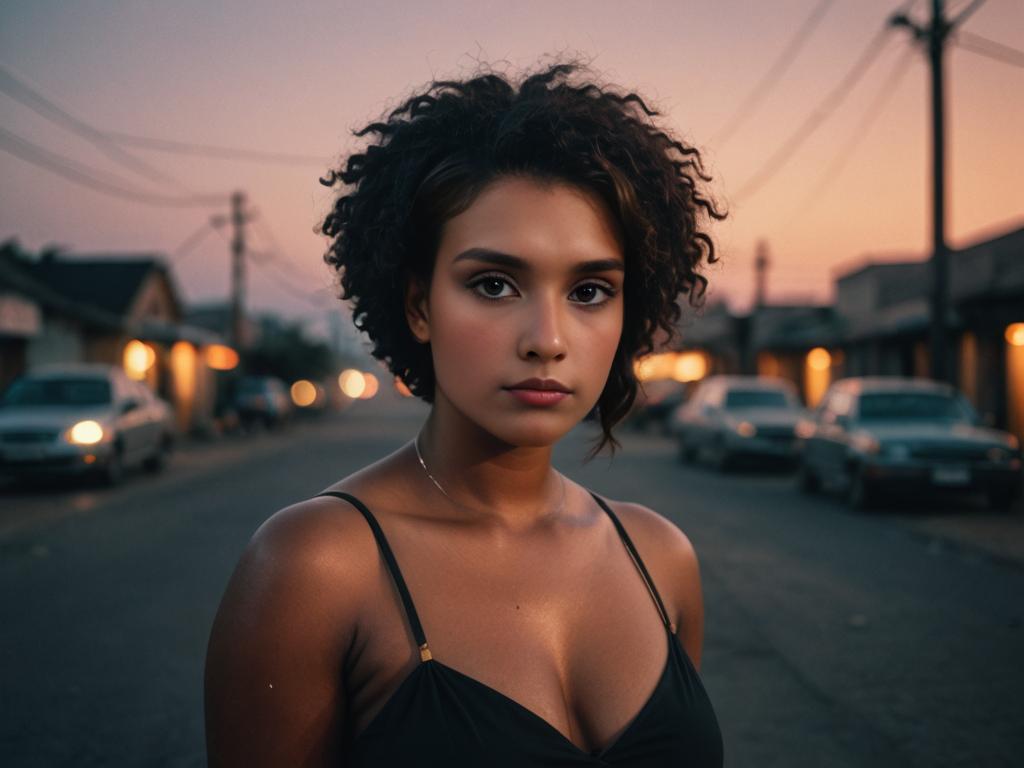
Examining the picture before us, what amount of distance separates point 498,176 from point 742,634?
5205 millimetres

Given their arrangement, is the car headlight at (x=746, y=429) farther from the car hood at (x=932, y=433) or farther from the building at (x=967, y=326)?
the car hood at (x=932, y=433)

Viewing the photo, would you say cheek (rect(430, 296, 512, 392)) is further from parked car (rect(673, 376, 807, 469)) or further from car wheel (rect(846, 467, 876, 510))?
parked car (rect(673, 376, 807, 469))

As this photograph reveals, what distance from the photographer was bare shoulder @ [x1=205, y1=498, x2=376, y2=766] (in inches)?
60.1

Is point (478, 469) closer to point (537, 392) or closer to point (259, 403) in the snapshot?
point (537, 392)

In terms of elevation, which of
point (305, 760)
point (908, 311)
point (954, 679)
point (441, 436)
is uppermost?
point (908, 311)

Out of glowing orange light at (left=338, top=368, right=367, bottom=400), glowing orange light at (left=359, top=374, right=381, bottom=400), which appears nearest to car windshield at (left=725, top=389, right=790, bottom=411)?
glowing orange light at (left=338, top=368, right=367, bottom=400)

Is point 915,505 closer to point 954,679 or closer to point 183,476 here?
point 954,679

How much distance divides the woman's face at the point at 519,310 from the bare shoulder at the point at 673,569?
44 centimetres

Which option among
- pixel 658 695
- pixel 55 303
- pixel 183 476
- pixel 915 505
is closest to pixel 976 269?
pixel 915 505

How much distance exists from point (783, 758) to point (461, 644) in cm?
289

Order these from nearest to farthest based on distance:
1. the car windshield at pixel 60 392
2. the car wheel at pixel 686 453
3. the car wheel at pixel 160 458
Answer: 1. the car windshield at pixel 60 392
2. the car wheel at pixel 160 458
3. the car wheel at pixel 686 453

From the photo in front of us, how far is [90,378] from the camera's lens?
16.3 meters

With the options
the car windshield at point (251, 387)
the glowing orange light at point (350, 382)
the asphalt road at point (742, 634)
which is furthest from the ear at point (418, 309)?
the glowing orange light at point (350, 382)

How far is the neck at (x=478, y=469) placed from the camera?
73.2 inches
